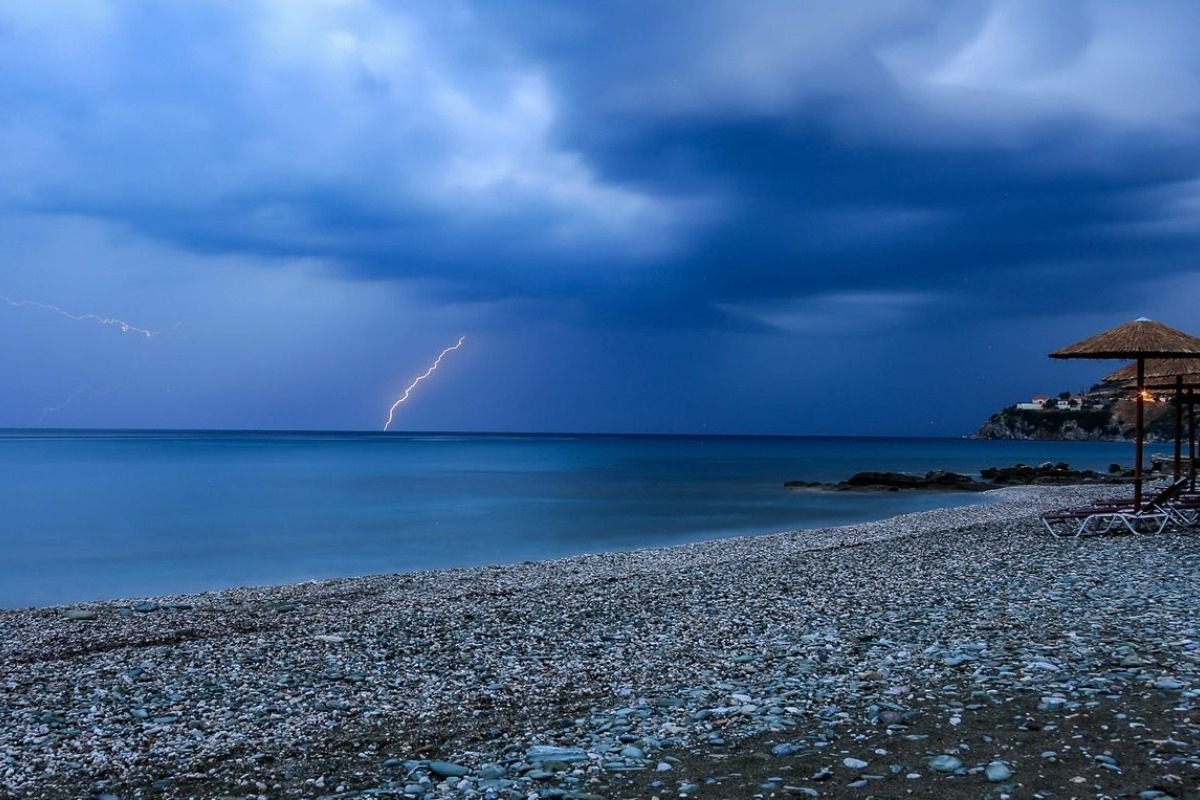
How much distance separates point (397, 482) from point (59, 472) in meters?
29.6

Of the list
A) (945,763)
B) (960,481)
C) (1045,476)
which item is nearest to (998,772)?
(945,763)

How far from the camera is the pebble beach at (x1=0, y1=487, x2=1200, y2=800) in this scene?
573cm

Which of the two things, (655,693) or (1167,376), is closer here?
(655,693)

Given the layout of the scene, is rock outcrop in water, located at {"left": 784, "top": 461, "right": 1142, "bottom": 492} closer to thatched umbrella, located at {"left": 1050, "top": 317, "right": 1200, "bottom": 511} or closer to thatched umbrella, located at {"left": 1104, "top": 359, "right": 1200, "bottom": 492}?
thatched umbrella, located at {"left": 1104, "top": 359, "right": 1200, "bottom": 492}

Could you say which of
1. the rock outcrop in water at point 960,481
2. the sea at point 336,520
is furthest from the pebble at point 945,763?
the rock outcrop in water at point 960,481

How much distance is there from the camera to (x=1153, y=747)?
5.61 m

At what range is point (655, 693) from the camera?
786 centimetres

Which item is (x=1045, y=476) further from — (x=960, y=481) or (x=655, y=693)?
(x=655, y=693)

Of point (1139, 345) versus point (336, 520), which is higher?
point (1139, 345)

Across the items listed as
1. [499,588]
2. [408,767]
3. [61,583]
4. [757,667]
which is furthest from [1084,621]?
[61,583]

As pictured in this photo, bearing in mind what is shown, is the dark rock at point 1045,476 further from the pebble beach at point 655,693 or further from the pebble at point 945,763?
the pebble at point 945,763

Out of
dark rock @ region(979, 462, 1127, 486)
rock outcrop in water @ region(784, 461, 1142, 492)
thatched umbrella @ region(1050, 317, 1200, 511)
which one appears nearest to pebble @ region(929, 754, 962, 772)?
thatched umbrella @ region(1050, 317, 1200, 511)

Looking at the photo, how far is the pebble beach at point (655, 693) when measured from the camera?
18.8 ft

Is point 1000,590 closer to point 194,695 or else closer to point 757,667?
point 757,667
